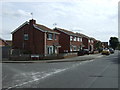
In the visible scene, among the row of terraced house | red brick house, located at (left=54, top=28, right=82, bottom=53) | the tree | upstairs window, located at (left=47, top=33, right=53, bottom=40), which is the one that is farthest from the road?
the tree

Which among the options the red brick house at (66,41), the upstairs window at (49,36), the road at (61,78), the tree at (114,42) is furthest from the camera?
the tree at (114,42)

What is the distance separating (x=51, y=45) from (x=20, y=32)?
665 cm

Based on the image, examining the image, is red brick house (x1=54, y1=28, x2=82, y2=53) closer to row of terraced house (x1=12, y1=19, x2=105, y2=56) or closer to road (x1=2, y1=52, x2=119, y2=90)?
row of terraced house (x1=12, y1=19, x2=105, y2=56)

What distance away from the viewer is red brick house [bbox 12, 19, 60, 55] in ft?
138

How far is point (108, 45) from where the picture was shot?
15225 cm

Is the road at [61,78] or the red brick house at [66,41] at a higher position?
the red brick house at [66,41]

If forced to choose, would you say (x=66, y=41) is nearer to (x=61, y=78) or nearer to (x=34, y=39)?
Answer: (x=34, y=39)

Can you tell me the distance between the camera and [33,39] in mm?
42781

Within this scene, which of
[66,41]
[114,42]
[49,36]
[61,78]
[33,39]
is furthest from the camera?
[114,42]

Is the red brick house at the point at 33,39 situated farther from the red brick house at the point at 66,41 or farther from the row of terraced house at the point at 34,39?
the red brick house at the point at 66,41

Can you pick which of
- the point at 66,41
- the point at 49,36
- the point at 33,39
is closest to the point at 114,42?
the point at 66,41

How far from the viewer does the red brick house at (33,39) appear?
41938 mm

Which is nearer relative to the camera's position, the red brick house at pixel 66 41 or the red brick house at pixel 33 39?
the red brick house at pixel 33 39

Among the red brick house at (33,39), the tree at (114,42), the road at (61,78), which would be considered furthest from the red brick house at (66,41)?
the tree at (114,42)
